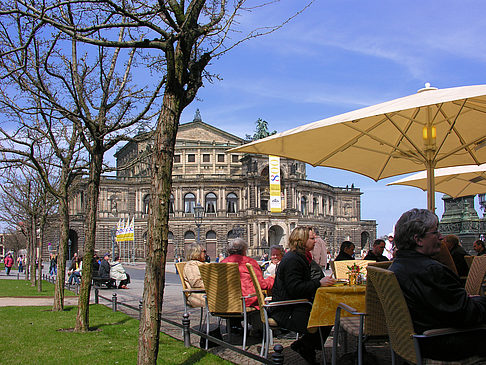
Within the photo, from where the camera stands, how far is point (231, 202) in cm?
7019

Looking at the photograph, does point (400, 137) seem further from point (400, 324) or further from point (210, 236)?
point (210, 236)

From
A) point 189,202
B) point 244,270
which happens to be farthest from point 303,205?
point 244,270

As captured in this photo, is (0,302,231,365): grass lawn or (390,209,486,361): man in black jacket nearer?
(390,209,486,361): man in black jacket

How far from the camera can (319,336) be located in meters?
5.19

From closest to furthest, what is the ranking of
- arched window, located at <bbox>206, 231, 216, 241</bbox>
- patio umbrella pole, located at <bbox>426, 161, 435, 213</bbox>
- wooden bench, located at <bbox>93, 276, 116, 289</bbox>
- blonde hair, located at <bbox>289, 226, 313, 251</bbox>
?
blonde hair, located at <bbox>289, 226, 313, 251</bbox>, patio umbrella pole, located at <bbox>426, 161, 435, 213</bbox>, wooden bench, located at <bbox>93, 276, 116, 289</bbox>, arched window, located at <bbox>206, 231, 216, 241</bbox>

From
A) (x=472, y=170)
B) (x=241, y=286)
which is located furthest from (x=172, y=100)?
(x=472, y=170)

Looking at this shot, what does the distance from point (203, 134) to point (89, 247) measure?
67001 millimetres

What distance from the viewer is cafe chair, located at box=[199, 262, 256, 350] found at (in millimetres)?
6002

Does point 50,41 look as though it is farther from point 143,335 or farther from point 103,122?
point 143,335

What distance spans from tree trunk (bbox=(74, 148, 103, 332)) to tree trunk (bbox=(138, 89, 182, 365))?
391cm

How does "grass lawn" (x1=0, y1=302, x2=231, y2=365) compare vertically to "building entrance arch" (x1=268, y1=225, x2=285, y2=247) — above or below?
below

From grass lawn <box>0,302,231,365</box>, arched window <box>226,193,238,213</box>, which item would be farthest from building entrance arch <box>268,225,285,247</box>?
grass lawn <box>0,302,231,365</box>

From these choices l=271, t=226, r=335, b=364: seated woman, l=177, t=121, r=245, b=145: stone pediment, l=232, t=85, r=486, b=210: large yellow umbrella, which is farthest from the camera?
l=177, t=121, r=245, b=145: stone pediment

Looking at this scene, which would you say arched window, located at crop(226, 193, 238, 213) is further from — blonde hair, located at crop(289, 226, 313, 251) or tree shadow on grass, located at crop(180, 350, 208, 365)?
blonde hair, located at crop(289, 226, 313, 251)
